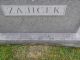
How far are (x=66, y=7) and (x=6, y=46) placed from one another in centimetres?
97

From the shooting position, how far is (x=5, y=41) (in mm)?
2027

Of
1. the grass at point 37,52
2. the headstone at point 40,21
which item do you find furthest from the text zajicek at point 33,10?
the grass at point 37,52

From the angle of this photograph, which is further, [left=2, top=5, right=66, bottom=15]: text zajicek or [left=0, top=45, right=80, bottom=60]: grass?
[left=0, top=45, right=80, bottom=60]: grass

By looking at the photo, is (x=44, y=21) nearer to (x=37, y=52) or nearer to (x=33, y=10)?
(x=33, y=10)

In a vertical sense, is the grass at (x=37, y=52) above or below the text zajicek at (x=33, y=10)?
below

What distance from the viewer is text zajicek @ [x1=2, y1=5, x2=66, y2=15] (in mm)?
1510

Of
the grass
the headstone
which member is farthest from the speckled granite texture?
the grass

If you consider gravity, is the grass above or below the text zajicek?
below

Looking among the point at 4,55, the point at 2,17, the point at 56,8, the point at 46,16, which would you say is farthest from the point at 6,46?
the point at 56,8

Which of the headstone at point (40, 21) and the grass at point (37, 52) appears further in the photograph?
the grass at point (37, 52)

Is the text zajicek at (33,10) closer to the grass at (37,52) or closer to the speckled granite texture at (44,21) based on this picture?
the speckled granite texture at (44,21)

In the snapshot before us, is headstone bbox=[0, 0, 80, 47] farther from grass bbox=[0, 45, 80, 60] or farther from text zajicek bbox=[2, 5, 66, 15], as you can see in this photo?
grass bbox=[0, 45, 80, 60]

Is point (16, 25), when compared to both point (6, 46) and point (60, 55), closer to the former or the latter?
point (6, 46)

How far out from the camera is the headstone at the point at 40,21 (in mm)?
1482
